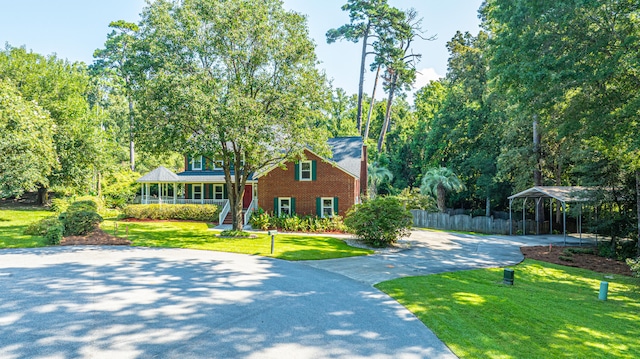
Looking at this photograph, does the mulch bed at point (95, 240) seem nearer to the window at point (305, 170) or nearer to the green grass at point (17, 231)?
the green grass at point (17, 231)

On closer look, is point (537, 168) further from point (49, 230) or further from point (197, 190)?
point (49, 230)

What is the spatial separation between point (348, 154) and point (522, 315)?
19.4 m

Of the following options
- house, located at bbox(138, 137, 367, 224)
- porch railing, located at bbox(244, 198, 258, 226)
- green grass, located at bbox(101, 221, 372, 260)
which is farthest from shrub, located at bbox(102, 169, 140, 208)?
porch railing, located at bbox(244, 198, 258, 226)

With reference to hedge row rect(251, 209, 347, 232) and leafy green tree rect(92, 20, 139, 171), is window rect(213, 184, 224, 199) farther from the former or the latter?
leafy green tree rect(92, 20, 139, 171)

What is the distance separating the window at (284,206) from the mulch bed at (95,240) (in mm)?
10057

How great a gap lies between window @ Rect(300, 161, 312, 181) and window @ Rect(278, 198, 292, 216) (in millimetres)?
1837

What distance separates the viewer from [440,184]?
33.5 m

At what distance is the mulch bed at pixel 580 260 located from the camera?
50.4 feet

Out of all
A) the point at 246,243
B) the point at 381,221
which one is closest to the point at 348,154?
the point at 381,221

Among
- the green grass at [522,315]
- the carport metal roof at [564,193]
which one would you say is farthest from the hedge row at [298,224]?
the carport metal roof at [564,193]

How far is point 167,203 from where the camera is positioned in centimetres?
2959

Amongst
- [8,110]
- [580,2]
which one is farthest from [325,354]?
[8,110]

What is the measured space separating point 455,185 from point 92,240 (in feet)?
92.6

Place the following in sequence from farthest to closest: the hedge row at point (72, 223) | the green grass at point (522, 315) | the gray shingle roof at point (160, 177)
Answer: the gray shingle roof at point (160, 177) → the hedge row at point (72, 223) → the green grass at point (522, 315)
